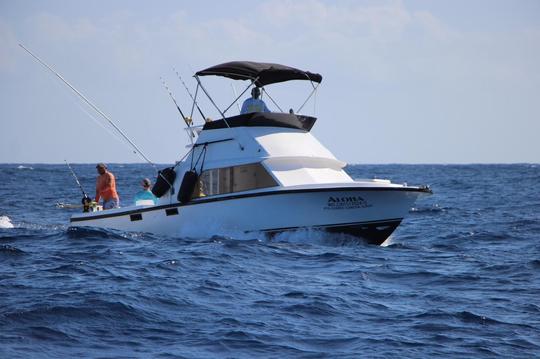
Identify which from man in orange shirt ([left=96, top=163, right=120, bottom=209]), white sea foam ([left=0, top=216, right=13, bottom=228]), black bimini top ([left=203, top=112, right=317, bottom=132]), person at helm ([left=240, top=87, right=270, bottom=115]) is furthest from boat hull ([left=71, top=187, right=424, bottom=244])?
white sea foam ([left=0, top=216, right=13, bottom=228])

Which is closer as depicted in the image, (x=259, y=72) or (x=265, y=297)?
(x=265, y=297)

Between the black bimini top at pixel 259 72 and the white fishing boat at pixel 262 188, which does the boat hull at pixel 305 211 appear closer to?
the white fishing boat at pixel 262 188

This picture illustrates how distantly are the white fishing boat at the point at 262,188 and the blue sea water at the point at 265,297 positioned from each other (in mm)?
418

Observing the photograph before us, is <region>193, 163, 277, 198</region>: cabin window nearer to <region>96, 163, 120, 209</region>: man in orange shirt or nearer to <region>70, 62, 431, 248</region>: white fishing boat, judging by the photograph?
<region>70, 62, 431, 248</region>: white fishing boat

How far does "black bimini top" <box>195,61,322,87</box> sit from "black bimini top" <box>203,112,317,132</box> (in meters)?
1.07

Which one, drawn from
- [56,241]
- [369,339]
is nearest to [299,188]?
[56,241]

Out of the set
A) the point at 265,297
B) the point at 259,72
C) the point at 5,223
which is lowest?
the point at 265,297

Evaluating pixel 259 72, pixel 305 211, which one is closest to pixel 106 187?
pixel 259 72

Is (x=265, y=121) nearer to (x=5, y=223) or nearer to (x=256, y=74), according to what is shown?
(x=256, y=74)

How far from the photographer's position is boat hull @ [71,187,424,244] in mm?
16312

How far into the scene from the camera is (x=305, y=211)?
1641 centimetres

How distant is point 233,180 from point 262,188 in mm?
876

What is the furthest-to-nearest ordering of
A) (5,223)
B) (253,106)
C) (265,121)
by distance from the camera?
(5,223), (253,106), (265,121)

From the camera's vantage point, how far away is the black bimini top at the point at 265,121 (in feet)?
57.5
